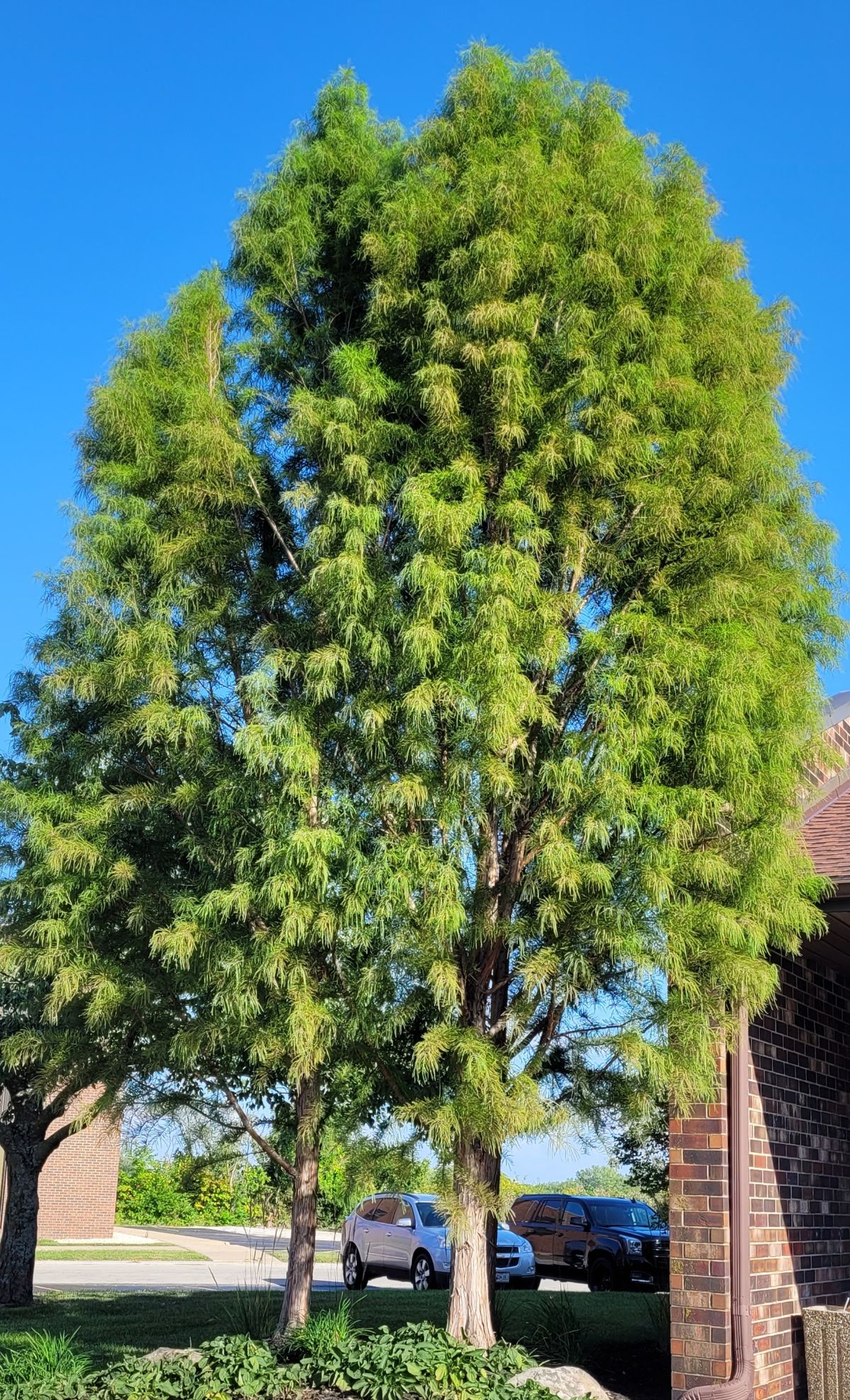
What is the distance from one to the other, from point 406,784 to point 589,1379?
368 centimetres

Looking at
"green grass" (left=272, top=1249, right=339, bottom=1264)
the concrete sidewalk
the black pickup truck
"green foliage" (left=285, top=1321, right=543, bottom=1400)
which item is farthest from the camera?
the concrete sidewalk

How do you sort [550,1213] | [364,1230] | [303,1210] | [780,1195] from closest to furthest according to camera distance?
[780,1195] → [303,1210] → [364,1230] → [550,1213]

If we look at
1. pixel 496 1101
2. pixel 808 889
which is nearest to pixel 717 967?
pixel 808 889

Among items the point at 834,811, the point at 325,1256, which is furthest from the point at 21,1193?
the point at 325,1256

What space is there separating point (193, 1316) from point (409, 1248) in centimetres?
602

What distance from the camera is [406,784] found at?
721 cm

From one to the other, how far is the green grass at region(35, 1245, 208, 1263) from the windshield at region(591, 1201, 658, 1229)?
Result: 26.5ft

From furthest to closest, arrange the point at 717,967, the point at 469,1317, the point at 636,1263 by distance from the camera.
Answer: the point at 636,1263 → the point at 469,1317 → the point at 717,967

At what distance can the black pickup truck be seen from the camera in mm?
17484

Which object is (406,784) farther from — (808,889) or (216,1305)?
(216,1305)

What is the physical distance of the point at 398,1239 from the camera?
18.1 m

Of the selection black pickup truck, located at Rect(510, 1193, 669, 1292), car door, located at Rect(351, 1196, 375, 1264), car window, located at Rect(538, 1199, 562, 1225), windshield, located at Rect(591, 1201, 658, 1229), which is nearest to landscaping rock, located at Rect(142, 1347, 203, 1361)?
black pickup truck, located at Rect(510, 1193, 669, 1292)

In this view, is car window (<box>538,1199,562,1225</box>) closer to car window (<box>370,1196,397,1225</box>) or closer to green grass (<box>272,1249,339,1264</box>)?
car window (<box>370,1196,397,1225</box>)

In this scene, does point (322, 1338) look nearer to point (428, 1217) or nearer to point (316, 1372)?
point (316, 1372)
